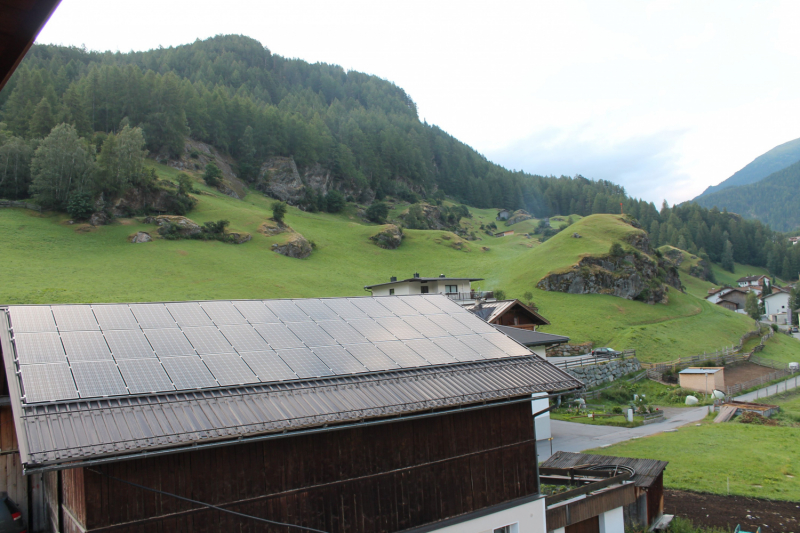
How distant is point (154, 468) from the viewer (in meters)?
10.2

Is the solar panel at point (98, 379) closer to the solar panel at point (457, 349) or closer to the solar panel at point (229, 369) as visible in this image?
the solar panel at point (229, 369)

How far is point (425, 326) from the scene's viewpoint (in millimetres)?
17297

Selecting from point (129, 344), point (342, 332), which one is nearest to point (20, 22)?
point (129, 344)

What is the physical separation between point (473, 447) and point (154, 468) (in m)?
8.21

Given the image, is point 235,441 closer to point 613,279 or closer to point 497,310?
point 497,310

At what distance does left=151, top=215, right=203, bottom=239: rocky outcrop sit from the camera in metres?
82.9

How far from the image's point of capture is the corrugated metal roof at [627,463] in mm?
19417

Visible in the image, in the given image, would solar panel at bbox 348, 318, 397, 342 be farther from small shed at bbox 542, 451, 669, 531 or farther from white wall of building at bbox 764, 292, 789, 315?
white wall of building at bbox 764, 292, 789, 315

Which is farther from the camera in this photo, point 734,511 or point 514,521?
point 734,511

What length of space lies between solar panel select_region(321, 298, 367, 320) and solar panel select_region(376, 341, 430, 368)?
1987 millimetres

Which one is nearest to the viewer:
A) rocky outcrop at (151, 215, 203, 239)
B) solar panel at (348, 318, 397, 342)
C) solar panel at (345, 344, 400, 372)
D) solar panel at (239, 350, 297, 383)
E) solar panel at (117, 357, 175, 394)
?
solar panel at (117, 357, 175, 394)

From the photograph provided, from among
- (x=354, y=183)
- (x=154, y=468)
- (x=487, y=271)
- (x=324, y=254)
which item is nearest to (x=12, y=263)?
(x=324, y=254)

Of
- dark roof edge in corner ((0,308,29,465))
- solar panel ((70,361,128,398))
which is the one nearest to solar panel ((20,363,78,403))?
solar panel ((70,361,128,398))

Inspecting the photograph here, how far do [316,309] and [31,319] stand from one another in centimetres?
779
